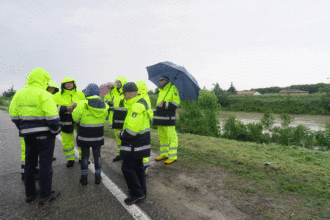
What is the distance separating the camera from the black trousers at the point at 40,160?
310 centimetres

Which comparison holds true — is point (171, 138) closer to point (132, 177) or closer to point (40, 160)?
point (132, 177)

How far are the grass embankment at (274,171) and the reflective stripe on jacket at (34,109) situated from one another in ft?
9.85

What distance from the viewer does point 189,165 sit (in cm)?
467

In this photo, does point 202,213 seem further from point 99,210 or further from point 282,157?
point 282,157

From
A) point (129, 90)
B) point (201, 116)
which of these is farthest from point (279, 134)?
point (129, 90)

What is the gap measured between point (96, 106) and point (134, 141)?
1.17 m

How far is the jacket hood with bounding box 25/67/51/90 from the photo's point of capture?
3094mm

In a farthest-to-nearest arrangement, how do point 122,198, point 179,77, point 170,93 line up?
point 170,93 → point 179,77 → point 122,198

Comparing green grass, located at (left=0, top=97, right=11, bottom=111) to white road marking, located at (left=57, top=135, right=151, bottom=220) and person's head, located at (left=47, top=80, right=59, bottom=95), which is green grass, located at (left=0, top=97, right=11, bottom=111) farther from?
white road marking, located at (left=57, top=135, right=151, bottom=220)

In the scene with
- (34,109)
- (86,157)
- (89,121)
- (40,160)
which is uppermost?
(34,109)

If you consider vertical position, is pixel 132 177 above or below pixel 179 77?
below

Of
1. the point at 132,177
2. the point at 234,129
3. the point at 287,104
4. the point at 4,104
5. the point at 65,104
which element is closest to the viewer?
the point at 132,177

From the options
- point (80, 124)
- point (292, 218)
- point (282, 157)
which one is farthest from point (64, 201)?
point (282, 157)

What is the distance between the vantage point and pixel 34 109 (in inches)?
118
